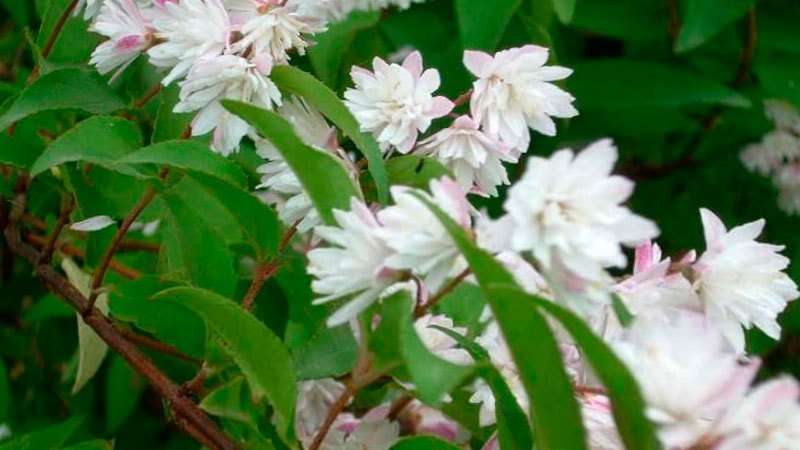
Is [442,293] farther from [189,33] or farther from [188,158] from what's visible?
[189,33]

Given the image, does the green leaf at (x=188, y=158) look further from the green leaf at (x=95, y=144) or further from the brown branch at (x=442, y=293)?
the brown branch at (x=442, y=293)

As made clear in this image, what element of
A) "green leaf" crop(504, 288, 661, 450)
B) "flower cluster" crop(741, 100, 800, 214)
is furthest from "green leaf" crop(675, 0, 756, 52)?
"green leaf" crop(504, 288, 661, 450)

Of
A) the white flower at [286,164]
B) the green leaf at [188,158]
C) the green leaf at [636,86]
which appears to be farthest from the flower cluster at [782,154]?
the green leaf at [188,158]

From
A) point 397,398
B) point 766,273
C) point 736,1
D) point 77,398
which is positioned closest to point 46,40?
point 397,398

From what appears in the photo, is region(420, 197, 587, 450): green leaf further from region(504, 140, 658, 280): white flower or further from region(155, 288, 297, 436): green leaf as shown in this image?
region(155, 288, 297, 436): green leaf

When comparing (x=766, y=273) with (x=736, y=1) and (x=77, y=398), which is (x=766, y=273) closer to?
(x=736, y=1)
